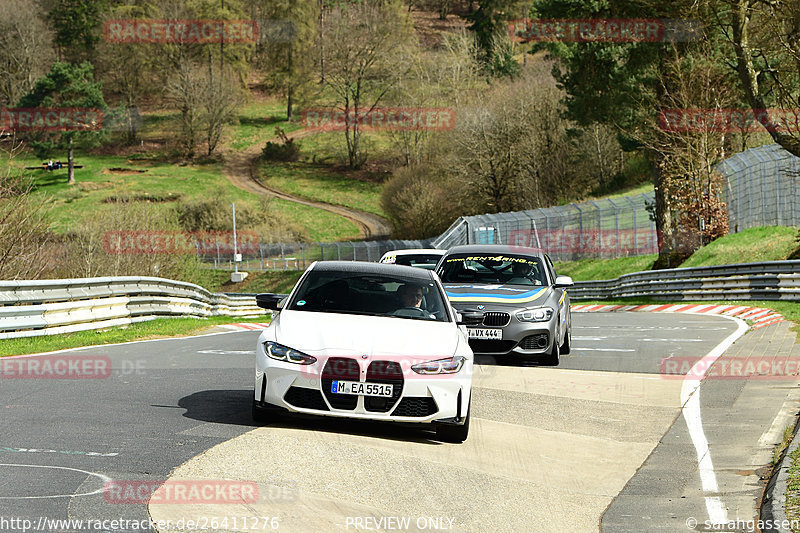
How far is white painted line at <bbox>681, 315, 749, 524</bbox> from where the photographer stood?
679cm

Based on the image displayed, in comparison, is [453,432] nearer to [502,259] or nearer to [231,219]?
[502,259]

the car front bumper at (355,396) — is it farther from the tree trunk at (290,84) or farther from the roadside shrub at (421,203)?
the tree trunk at (290,84)

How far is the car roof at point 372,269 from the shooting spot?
9945 millimetres

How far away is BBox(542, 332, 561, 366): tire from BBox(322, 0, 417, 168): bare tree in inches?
3444

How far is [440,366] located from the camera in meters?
8.41

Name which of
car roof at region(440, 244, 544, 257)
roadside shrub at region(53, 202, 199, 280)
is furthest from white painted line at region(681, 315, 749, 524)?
roadside shrub at region(53, 202, 199, 280)

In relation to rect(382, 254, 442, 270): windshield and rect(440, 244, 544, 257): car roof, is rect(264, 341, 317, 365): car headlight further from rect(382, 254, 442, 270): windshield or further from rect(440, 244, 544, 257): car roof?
rect(382, 254, 442, 270): windshield

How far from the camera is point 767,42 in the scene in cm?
2698

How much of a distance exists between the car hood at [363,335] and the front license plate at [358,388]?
24 centimetres

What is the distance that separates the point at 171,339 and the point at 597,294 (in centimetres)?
2489

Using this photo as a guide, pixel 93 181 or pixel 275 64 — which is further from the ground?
pixel 275 64

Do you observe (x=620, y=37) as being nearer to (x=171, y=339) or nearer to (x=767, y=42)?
(x=767, y=42)

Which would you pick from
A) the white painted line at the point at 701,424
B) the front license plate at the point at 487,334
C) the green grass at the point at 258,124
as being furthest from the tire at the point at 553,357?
the green grass at the point at 258,124

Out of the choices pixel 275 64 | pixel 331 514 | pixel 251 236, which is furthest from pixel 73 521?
pixel 275 64
